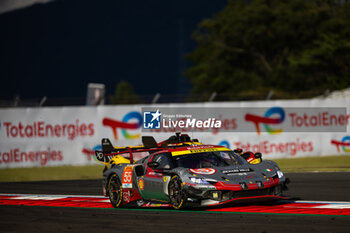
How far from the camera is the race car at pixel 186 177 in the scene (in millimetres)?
10539

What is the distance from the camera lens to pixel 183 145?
41.3 feet

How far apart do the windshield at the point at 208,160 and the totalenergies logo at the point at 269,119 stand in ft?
43.0

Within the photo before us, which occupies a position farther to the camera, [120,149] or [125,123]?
[125,123]

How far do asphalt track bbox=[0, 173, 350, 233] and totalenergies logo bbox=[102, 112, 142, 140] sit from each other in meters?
10.8

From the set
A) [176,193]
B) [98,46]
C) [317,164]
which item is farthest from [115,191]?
[98,46]

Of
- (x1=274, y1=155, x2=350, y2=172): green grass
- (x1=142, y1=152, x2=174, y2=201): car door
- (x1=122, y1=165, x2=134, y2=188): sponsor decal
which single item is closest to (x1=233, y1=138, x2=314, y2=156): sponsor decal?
(x1=274, y1=155, x2=350, y2=172): green grass

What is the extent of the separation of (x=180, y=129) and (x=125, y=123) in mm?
2021

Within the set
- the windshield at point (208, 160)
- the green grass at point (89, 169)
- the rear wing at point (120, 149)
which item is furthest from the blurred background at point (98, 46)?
the windshield at point (208, 160)

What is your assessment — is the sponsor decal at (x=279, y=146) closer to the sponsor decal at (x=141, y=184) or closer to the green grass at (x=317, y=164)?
the green grass at (x=317, y=164)

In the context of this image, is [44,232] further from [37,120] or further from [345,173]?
[37,120]

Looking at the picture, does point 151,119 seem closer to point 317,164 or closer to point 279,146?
point 317,164

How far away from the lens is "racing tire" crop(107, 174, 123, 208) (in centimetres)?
1241

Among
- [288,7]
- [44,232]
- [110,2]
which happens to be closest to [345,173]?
[44,232]

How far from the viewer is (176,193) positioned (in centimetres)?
1102
